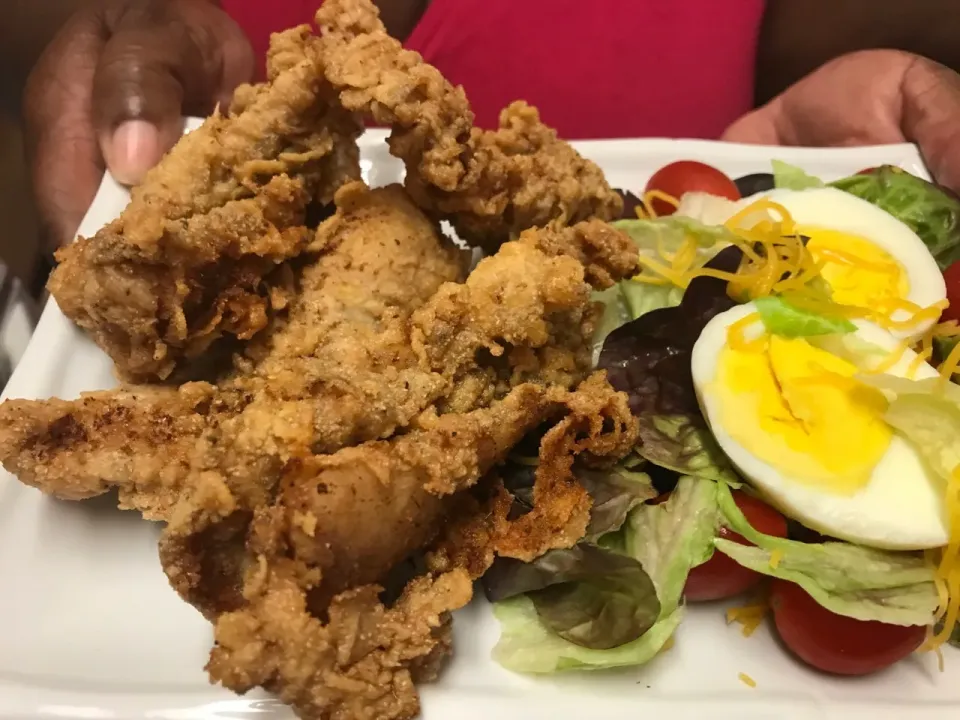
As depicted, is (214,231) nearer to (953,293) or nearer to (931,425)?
(931,425)

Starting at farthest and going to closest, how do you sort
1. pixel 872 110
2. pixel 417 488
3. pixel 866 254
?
pixel 872 110 < pixel 866 254 < pixel 417 488

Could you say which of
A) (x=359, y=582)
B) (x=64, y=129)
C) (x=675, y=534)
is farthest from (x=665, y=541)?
(x=64, y=129)

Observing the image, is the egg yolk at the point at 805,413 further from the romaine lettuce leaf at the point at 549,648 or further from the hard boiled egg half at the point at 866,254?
the romaine lettuce leaf at the point at 549,648

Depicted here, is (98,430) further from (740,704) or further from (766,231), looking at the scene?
(766,231)

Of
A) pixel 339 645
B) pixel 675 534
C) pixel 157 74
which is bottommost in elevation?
pixel 675 534

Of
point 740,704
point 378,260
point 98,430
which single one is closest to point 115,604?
point 98,430

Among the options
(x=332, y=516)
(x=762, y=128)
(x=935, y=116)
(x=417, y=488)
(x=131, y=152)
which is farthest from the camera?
(x=762, y=128)

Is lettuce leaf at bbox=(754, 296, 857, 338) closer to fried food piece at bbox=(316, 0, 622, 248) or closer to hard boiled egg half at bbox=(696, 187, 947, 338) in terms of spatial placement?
hard boiled egg half at bbox=(696, 187, 947, 338)
